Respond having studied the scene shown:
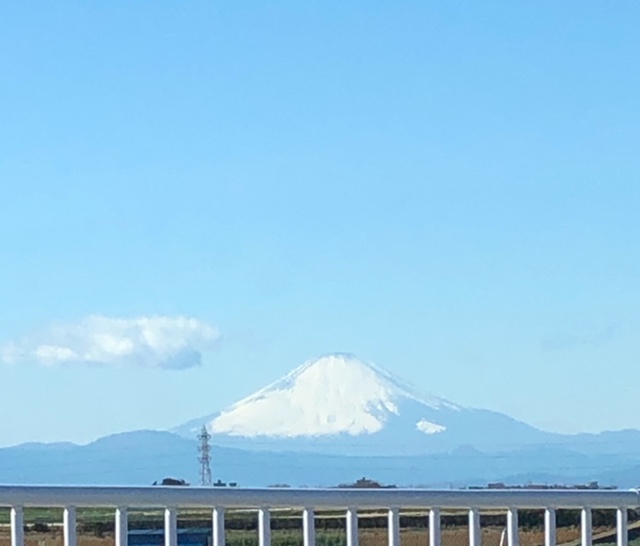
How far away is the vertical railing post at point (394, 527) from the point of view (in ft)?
16.9

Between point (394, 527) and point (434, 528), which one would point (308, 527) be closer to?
point (394, 527)

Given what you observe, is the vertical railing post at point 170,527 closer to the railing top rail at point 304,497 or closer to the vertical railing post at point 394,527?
the railing top rail at point 304,497

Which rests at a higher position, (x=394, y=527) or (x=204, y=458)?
(x=204, y=458)

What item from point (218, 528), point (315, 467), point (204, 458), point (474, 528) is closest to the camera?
point (218, 528)

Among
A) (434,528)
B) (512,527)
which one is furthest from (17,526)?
(512,527)

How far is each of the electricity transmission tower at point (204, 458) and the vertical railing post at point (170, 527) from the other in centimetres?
73

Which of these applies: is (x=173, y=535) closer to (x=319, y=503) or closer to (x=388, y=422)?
(x=319, y=503)

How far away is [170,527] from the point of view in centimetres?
488

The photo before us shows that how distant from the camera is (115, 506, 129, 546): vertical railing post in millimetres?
4816

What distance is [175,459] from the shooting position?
10.9 metres

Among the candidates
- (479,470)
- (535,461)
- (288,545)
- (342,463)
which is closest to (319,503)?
(288,545)

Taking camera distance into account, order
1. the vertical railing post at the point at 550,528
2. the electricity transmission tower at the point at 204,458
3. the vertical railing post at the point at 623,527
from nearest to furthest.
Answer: the vertical railing post at the point at 550,528 < the vertical railing post at the point at 623,527 < the electricity transmission tower at the point at 204,458

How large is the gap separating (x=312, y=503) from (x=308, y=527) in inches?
3.5

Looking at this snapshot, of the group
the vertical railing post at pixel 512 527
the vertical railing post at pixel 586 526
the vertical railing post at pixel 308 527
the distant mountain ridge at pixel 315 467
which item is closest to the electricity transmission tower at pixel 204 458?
the distant mountain ridge at pixel 315 467
